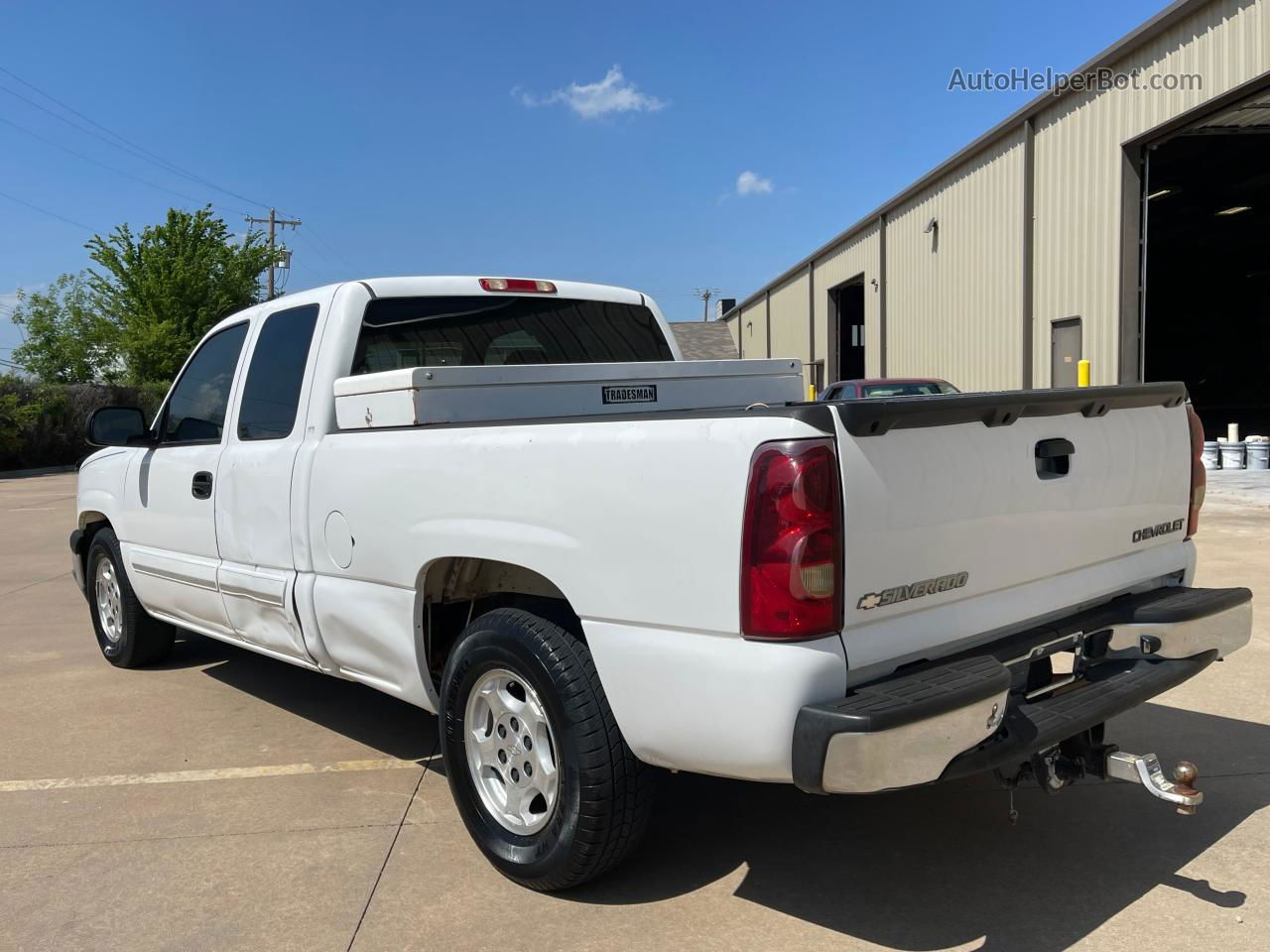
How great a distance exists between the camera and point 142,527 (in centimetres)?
536

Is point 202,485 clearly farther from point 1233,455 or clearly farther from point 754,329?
point 754,329

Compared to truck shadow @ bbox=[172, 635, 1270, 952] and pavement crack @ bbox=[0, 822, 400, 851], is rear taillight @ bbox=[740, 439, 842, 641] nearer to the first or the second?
truck shadow @ bbox=[172, 635, 1270, 952]

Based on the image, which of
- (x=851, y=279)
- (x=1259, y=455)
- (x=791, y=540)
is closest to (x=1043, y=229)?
(x=1259, y=455)

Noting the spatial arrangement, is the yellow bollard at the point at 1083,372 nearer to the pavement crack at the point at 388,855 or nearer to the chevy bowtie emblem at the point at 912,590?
the pavement crack at the point at 388,855

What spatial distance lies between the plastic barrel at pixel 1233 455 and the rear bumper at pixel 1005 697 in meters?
16.7

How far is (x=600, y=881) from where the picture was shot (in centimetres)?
321

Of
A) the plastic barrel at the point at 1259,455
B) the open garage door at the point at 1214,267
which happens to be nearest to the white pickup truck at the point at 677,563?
the open garage door at the point at 1214,267

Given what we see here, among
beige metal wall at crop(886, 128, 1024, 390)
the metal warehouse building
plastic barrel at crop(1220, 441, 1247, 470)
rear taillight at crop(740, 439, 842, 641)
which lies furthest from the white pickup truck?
plastic barrel at crop(1220, 441, 1247, 470)

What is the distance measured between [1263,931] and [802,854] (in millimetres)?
1313

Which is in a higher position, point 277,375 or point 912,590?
point 277,375

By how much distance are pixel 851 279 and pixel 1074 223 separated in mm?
12824

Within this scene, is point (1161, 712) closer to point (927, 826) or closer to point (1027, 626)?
point (927, 826)

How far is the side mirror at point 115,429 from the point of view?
530cm

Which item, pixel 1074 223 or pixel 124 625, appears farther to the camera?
pixel 1074 223
